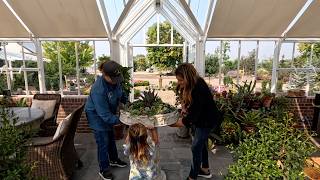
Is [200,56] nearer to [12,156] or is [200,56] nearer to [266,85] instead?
[266,85]

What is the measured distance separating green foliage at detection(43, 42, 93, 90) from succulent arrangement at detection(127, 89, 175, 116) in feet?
11.2

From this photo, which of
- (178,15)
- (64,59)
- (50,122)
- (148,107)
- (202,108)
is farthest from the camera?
(178,15)

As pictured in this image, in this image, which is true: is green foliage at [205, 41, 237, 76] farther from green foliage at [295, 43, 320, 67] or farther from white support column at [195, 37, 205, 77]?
green foliage at [295, 43, 320, 67]

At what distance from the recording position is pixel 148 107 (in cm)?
303

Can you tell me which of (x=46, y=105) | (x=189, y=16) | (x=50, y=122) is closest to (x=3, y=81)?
(x=46, y=105)

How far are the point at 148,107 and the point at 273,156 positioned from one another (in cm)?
161

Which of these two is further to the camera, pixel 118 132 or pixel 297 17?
pixel 297 17

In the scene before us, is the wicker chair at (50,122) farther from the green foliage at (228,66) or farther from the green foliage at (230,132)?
the green foliage at (228,66)

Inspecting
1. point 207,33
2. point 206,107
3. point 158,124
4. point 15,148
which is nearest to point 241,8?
point 207,33

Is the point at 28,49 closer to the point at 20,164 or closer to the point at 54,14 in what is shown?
the point at 54,14

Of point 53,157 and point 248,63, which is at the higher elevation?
point 248,63

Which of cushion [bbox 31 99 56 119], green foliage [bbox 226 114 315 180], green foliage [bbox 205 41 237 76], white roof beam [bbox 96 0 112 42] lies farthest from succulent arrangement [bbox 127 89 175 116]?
green foliage [bbox 205 41 237 76]

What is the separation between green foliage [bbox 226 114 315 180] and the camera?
163cm

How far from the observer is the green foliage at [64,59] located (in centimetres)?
596
